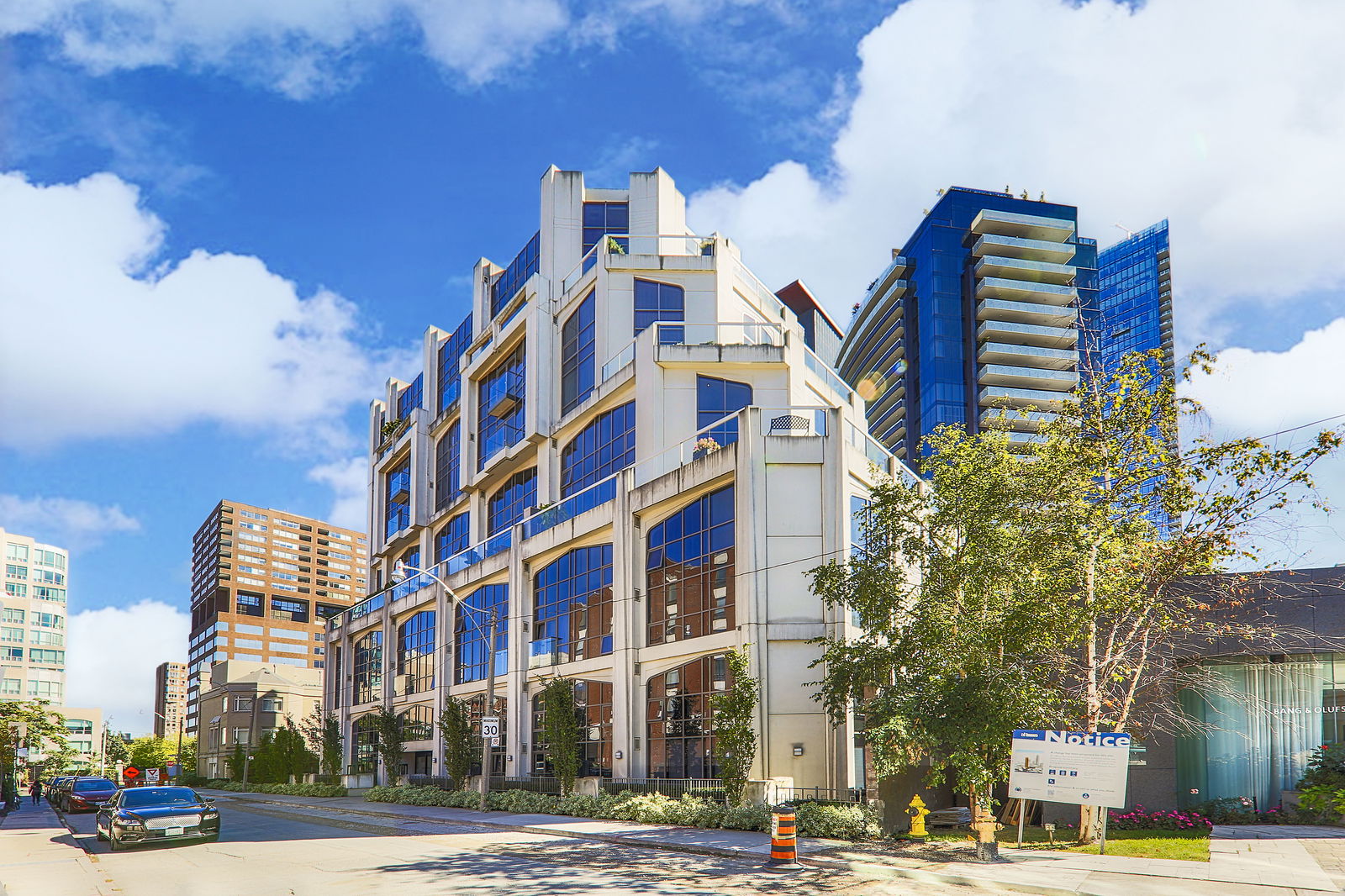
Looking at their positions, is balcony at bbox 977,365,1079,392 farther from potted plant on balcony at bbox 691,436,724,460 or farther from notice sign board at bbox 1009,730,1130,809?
notice sign board at bbox 1009,730,1130,809

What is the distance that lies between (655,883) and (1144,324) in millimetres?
181087

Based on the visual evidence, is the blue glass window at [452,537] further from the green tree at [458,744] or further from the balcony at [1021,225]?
the balcony at [1021,225]

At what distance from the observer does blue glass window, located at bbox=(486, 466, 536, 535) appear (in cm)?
5003

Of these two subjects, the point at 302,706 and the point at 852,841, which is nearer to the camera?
the point at 852,841

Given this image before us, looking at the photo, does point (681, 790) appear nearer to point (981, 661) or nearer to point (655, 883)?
point (981, 661)

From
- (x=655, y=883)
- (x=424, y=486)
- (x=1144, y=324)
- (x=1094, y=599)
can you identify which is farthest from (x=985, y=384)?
(x=655, y=883)

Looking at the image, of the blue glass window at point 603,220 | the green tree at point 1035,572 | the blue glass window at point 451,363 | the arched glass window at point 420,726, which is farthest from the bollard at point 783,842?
the blue glass window at point 451,363

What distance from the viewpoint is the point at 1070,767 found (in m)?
18.9

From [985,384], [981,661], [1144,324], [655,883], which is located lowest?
[655,883]

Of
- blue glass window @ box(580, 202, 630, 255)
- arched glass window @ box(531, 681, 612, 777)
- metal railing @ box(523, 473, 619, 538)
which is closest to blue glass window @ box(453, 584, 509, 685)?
metal railing @ box(523, 473, 619, 538)

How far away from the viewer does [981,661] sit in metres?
20.8

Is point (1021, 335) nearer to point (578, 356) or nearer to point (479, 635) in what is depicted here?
Result: point (578, 356)

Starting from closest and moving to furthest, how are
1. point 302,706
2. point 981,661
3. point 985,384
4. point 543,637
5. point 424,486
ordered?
1. point 981,661
2. point 543,637
3. point 424,486
4. point 302,706
5. point 985,384

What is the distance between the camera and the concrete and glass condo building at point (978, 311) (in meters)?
114
